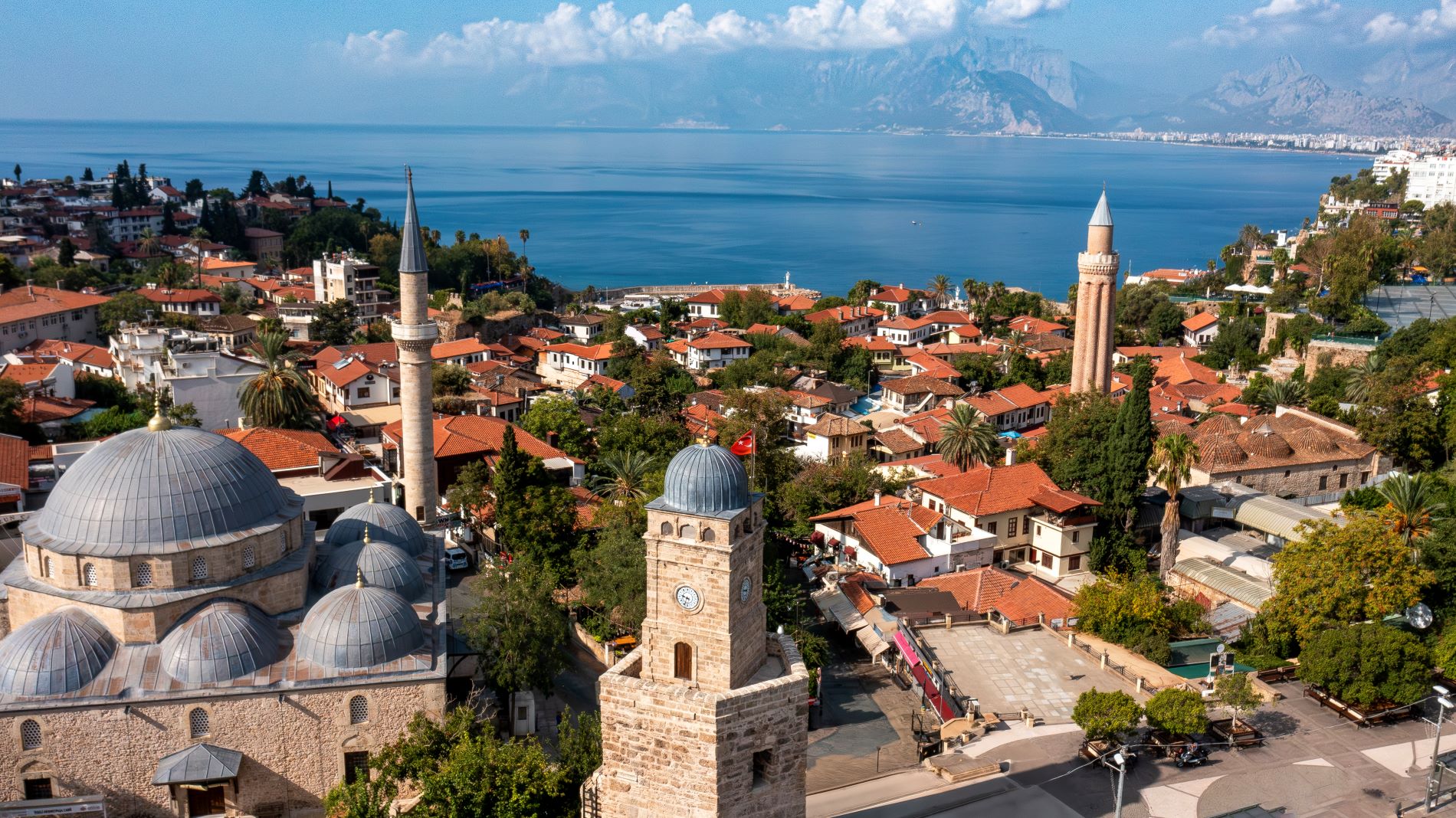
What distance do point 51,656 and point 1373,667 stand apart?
83.6ft

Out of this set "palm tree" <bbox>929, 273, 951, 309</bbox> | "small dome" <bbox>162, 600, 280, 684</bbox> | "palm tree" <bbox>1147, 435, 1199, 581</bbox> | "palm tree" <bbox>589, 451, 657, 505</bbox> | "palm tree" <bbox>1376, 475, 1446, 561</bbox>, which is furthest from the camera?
"palm tree" <bbox>929, 273, 951, 309</bbox>

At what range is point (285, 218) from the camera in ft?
343

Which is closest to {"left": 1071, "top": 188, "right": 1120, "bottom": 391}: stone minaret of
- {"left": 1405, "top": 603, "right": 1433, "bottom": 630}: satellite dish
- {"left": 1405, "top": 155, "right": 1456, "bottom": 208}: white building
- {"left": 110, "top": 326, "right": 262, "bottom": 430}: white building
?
{"left": 1405, "top": 603, "right": 1433, "bottom": 630}: satellite dish

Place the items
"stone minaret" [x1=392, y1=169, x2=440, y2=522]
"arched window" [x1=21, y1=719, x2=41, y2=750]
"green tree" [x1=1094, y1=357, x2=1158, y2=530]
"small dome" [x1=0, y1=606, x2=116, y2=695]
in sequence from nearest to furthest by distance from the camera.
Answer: "small dome" [x1=0, y1=606, x2=116, y2=695] < "arched window" [x1=21, y1=719, x2=41, y2=750] < "stone minaret" [x1=392, y1=169, x2=440, y2=522] < "green tree" [x1=1094, y1=357, x2=1158, y2=530]

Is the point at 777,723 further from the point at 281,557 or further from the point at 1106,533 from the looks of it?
the point at 1106,533

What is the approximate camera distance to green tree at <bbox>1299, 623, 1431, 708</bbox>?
23234mm

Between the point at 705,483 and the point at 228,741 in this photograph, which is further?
the point at 228,741

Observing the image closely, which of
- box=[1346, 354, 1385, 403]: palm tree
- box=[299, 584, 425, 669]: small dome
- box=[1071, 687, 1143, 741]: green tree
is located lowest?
box=[1071, 687, 1143, 741]: green tree

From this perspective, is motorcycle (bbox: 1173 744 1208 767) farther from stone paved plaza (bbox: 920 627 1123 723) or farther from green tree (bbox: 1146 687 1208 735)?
stone paved plaza (bbox: 920 627 1123 723)

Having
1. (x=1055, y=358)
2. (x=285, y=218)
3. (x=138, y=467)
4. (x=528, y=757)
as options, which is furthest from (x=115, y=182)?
(x=528, y=757)

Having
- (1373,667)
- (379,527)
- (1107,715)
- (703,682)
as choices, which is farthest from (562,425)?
(703,682)

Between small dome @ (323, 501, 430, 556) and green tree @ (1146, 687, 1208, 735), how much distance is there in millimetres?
15680

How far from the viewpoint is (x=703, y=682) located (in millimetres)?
13797

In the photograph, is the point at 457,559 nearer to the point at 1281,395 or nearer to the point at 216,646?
the point at 216,646
